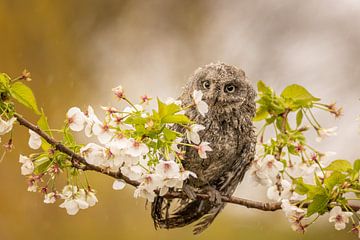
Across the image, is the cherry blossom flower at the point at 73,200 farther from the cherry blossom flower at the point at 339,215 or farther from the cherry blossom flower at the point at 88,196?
the cherry blossom flower at the point at 339,215

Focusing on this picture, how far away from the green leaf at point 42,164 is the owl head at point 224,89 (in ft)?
0.79

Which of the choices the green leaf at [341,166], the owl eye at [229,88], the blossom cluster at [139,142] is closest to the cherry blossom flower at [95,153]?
the blossom cluster at [139,142]

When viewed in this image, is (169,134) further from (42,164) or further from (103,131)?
(42,164)

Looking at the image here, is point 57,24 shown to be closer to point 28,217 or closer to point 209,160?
point 28,217

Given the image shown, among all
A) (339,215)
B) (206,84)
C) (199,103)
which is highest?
(206,84)

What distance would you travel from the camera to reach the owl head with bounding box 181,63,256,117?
92 cm

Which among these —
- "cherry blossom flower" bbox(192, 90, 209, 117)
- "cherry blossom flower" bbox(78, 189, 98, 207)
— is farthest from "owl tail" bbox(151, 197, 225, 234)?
"cherry blossom flower" bbox(192, 90, 209, 117)

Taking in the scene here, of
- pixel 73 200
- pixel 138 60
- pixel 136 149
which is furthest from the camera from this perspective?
pixel 138 60

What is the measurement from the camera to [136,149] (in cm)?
77

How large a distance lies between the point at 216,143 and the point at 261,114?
9cm

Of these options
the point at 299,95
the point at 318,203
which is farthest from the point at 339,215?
the point at 299,95

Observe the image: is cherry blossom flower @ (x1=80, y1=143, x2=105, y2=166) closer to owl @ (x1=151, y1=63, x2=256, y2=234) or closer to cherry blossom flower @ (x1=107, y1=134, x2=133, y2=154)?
cherry blossom flower @ (x1=107, y1=134, x2=133, y2=154)

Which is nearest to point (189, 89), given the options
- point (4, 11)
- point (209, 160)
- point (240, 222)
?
point (209, 160)

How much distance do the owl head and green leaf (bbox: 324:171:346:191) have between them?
181mm
